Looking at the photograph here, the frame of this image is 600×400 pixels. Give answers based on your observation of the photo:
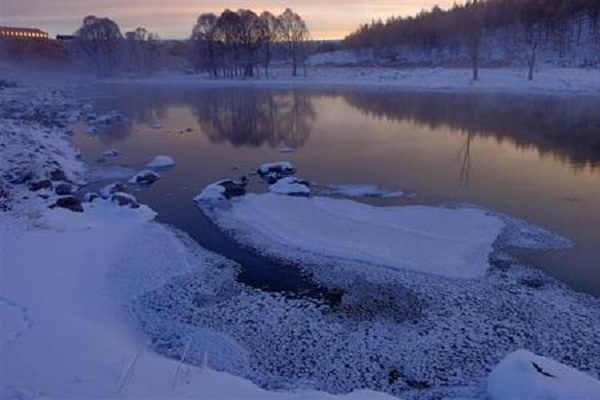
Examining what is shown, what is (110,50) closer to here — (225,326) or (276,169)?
(276,169)

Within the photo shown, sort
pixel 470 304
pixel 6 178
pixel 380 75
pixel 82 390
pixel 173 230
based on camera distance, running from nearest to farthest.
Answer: pixel 82 390, pixel 470 304, pixel 173 230, pixel 6 178, pixel 380 75

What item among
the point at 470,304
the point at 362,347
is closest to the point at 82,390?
the point at 362,347

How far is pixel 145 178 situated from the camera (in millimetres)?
20359

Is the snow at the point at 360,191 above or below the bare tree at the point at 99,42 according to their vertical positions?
below

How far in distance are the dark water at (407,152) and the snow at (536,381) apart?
4.20 m

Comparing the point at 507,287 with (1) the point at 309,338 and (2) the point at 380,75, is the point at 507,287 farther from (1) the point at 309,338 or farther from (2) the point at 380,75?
(2) the point at 380,75

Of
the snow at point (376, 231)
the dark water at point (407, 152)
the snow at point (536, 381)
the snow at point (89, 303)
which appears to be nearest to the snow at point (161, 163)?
the dark water at point (407, 152)

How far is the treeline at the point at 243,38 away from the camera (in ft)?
276

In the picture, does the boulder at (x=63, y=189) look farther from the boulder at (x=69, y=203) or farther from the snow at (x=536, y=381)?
the snow at (x=536, y=381)

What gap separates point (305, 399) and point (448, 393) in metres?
2.25

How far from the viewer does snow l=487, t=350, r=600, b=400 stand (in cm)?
Result: 662

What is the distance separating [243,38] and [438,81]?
3627cm

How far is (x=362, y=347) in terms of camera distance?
866 cm

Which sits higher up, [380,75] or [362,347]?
[380,75]
